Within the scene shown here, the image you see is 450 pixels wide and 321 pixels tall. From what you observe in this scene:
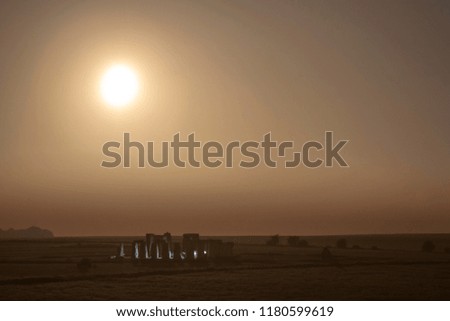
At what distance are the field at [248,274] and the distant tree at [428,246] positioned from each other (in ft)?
0.22

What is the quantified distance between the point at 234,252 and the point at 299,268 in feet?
3.54

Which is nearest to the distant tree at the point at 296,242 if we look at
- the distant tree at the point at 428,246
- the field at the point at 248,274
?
the field at the point at 248,274

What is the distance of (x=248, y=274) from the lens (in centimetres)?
1133

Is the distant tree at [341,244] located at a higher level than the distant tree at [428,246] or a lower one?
higher

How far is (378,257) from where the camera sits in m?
12.2

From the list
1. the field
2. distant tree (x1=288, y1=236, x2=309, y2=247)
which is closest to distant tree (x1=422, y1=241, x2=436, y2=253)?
the field

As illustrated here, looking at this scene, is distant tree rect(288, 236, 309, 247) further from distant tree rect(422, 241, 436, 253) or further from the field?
distant tree rect(422, 241, 436, 253)

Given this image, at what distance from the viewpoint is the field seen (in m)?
10.5

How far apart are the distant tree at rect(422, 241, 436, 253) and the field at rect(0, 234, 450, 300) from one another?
7cm

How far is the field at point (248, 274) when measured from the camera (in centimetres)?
1050

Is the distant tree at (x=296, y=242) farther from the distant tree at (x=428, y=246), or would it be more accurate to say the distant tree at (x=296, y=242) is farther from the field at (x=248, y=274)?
the distant tree at (x=428, y=246)
